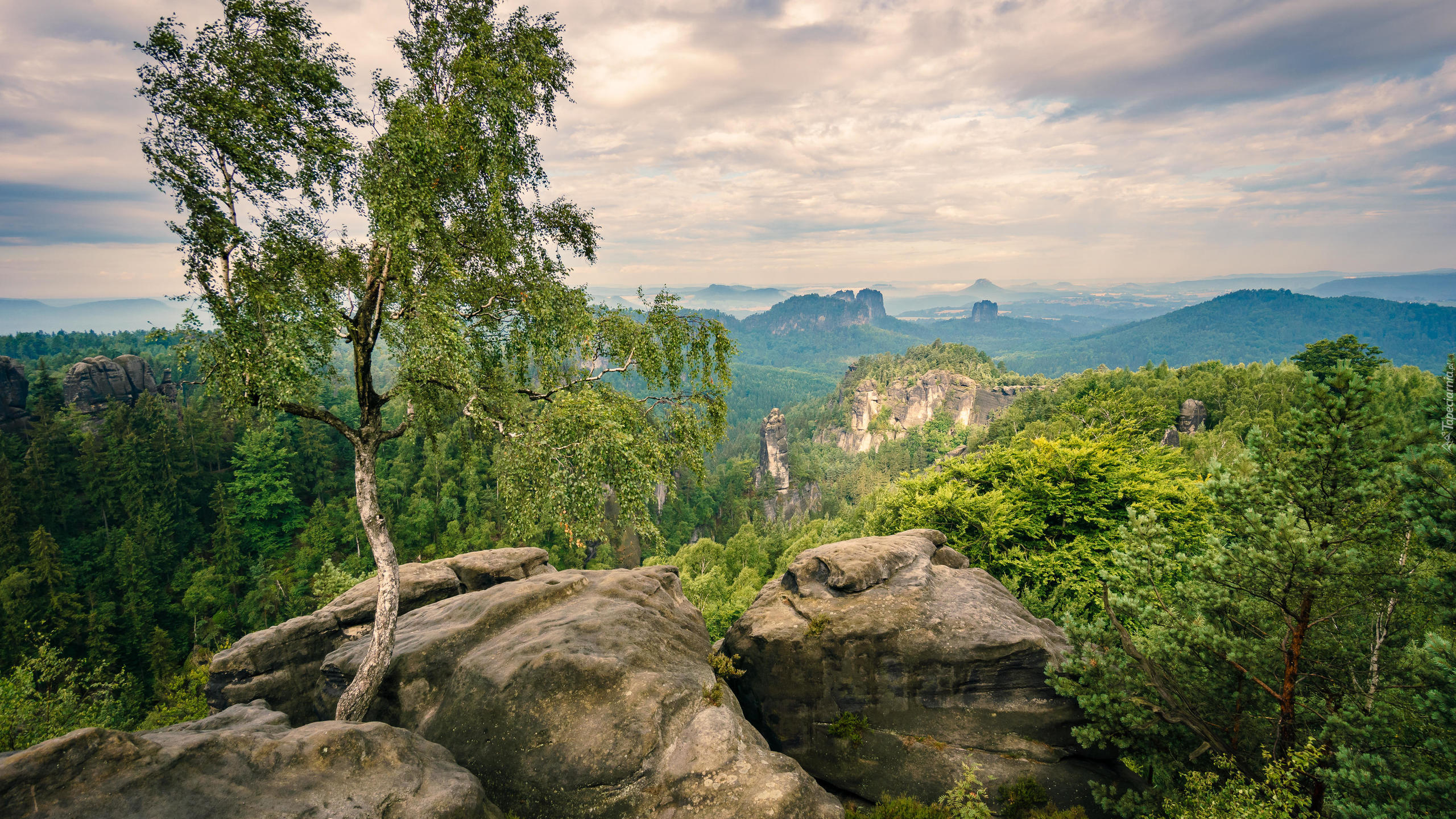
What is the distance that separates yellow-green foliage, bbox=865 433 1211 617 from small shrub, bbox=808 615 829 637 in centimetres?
1008

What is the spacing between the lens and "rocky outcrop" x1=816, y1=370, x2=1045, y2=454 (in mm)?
139125

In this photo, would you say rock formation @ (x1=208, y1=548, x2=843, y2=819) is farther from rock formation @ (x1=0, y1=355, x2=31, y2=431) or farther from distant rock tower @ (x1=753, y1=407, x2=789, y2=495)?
distant rock tower @ (x1=753, y1=407, x2=789, y2=495)

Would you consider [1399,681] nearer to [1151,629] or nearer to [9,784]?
[1151,629]

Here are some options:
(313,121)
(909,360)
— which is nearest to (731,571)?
(313,121)

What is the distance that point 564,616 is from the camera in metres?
11.5

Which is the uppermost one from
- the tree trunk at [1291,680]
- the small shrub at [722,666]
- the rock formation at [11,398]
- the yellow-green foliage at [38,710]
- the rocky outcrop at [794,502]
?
the rock formation at [11,398]

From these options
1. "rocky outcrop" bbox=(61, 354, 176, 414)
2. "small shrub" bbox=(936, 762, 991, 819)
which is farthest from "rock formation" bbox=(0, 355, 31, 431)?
"small shrub" bbox=(936, 762, 991, 819)

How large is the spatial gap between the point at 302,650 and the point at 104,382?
7198cm

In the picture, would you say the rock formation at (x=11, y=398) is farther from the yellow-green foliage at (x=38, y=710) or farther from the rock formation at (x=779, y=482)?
the rock formation at (x=779, y=482)

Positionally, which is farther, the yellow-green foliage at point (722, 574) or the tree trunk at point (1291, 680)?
the yellow-green foliage at point (722, 574)

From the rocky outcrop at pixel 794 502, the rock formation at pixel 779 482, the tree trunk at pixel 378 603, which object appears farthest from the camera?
the rock formation at pixel 779 482

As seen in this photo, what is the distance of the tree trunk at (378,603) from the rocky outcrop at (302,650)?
357 cm

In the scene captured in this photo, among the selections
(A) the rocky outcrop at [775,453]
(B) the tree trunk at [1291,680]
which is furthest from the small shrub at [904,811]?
(A) the rocky outcrop at [775,453]

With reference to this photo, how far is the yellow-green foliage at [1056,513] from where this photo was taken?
19.5 m
